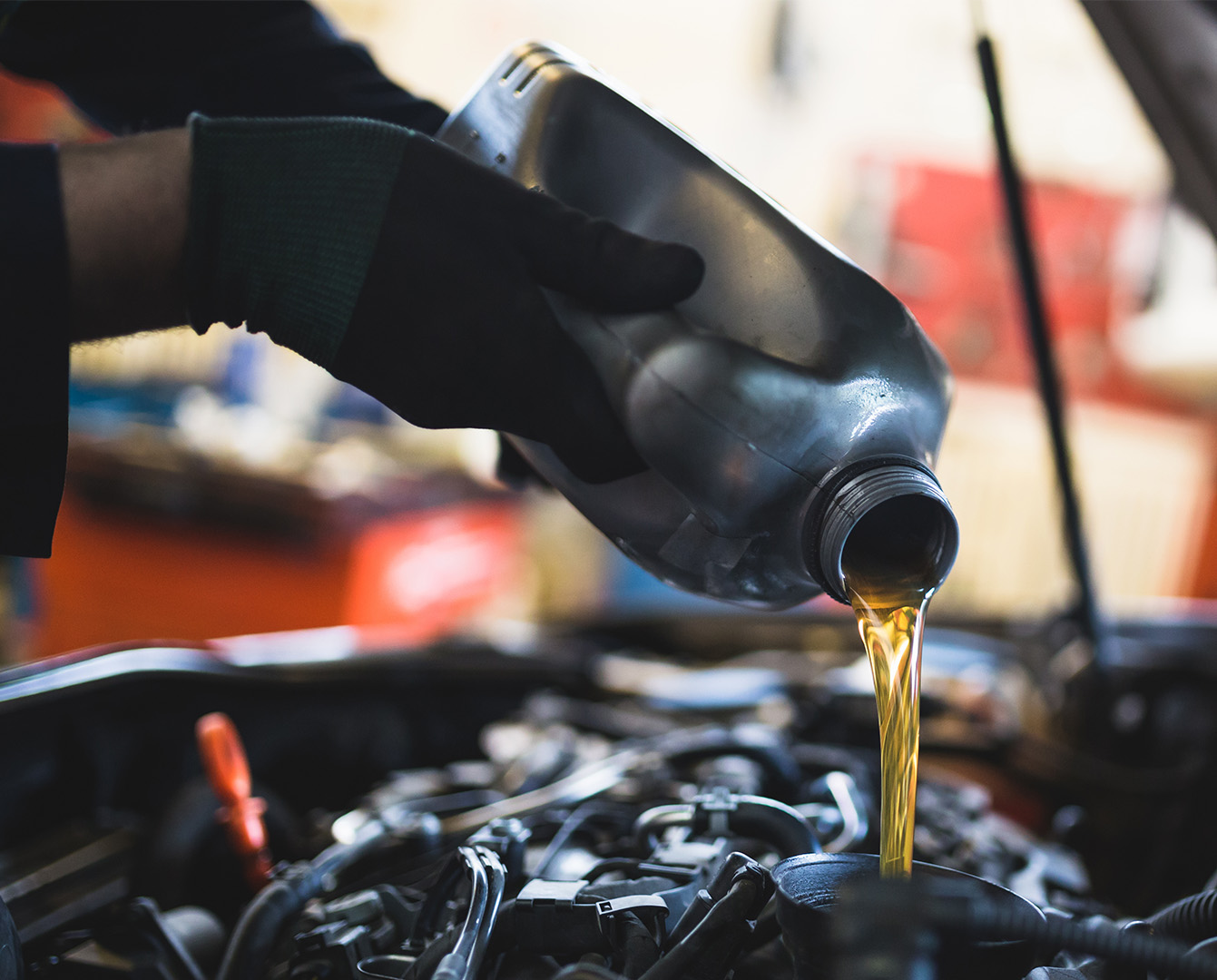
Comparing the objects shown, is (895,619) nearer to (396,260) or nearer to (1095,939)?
(1095,939)

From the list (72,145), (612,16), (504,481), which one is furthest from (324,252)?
(612,16)

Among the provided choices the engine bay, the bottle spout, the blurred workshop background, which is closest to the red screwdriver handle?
the engine bay

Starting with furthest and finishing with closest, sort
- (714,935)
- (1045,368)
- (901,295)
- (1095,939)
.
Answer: (901,295)
(1045,368)
(714,935)
(1095,939)

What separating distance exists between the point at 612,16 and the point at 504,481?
4283 mm

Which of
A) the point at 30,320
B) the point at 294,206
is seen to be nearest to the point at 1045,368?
the point at 294,206

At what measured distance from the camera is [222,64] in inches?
30.6

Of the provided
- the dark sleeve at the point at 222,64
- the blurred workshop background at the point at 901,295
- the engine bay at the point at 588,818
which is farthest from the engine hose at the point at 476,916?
the blurred workshop background at the point at 901,295

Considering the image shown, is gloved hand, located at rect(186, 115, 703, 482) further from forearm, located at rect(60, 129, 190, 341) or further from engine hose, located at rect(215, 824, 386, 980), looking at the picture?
engine hose, located at rect(215, 824, 386, 980)

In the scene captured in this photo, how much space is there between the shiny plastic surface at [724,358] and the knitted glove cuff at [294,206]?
136mm

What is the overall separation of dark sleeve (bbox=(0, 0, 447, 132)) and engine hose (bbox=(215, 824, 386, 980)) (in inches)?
22.0

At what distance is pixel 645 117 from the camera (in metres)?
0.63

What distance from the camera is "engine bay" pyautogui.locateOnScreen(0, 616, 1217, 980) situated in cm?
53

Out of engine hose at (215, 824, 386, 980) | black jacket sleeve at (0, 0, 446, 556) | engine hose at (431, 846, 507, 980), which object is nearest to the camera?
engine hose at (431, 846, 507, 980)

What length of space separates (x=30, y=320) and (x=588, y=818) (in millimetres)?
529
